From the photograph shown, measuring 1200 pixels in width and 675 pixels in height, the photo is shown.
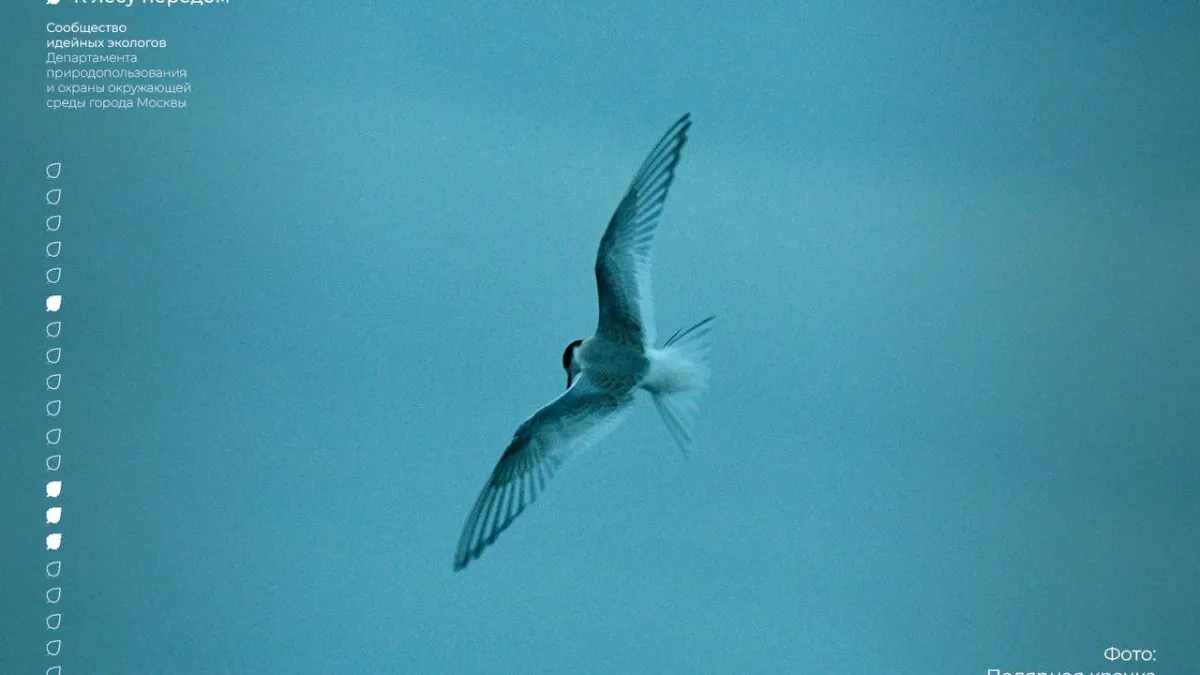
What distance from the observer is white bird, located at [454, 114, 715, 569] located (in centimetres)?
198

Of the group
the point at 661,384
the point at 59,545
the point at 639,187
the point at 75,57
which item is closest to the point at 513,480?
the point at 661,384

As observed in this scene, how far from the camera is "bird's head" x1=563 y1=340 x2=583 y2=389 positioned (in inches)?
81.4

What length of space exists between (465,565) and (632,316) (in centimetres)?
51

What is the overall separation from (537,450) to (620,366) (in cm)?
22

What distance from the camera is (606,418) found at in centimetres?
208

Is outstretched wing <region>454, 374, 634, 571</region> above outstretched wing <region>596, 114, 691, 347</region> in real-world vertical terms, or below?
below

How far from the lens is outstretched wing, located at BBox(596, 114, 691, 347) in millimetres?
1977

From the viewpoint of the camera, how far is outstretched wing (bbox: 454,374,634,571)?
6.73 feet

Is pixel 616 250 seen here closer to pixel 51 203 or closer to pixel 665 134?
pixel 665 134

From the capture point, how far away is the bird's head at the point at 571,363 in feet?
6.78

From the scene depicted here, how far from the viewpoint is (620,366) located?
6.61ft

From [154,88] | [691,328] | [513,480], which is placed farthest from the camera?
[154,88]

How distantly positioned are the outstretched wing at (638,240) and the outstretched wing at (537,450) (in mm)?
149

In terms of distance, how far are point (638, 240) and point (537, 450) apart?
0.40 m
